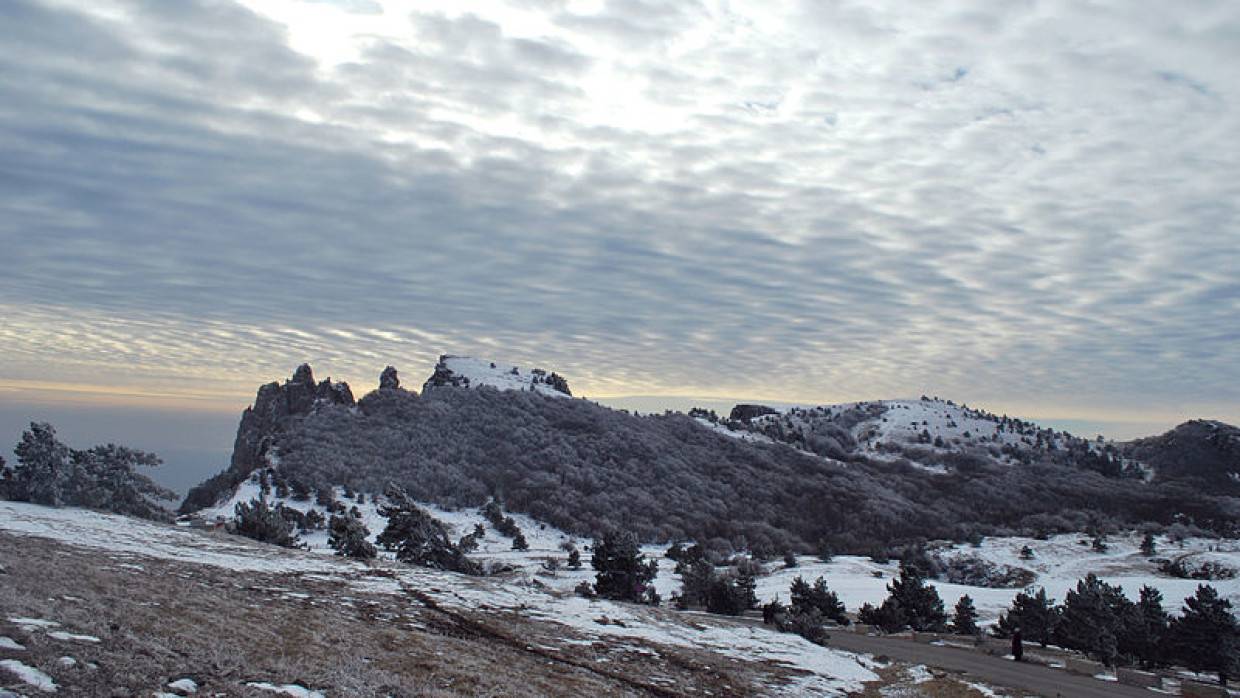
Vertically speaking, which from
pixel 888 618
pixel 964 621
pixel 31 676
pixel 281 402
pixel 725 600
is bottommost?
pixel 725 600

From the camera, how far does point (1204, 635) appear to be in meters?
36.6

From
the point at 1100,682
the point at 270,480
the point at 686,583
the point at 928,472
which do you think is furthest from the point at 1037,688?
the point at 928,472

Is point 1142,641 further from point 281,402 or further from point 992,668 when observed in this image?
point 281,402

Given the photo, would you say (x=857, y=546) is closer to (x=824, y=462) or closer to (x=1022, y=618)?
(x=824, y=462)

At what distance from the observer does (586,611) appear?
98.6ft

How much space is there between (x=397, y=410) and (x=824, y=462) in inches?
3792

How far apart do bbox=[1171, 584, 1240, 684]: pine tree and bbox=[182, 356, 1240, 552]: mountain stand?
59769 mm

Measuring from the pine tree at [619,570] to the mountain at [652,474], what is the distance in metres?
52.9

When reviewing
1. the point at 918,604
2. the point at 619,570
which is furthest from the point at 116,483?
the point at 918,604

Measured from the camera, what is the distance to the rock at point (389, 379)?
164 metres

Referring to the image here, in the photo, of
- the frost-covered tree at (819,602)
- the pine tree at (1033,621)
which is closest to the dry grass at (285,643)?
the frost-covered tree at (819,602)

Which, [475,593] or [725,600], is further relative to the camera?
[725,600]

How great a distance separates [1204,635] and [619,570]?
31563mm

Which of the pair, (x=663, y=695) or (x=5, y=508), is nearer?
(x=663, y=695)
